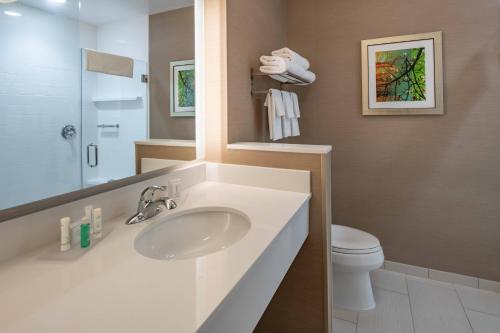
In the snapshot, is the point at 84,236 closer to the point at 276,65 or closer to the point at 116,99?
the point at 116,99

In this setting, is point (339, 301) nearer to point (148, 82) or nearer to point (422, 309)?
point (422, 309)

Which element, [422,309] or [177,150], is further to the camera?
[422,309]

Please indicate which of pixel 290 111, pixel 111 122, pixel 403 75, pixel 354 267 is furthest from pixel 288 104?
pixel 111 122

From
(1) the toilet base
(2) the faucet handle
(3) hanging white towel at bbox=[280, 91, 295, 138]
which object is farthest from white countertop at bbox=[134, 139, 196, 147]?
(1) the toilet base

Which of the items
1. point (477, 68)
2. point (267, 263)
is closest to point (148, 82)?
point (267, 263)

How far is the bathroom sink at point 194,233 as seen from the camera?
3.42ft

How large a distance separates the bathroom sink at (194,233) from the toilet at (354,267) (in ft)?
2.88

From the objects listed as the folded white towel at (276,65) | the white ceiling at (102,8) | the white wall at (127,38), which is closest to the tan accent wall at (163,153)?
the white wall at (127,38)

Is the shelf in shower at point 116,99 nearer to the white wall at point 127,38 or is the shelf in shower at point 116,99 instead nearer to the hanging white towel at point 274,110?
the white wall at point 127,38

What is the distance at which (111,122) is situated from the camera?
1.12 metres

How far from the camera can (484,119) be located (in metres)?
1.96

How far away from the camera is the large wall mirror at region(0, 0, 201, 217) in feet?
2.64

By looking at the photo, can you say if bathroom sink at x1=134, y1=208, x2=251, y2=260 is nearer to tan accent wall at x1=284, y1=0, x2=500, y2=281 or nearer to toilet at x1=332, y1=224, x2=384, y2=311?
toilet at x1=332, y1=224, x2=384, y2=311

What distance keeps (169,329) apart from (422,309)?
191cm
